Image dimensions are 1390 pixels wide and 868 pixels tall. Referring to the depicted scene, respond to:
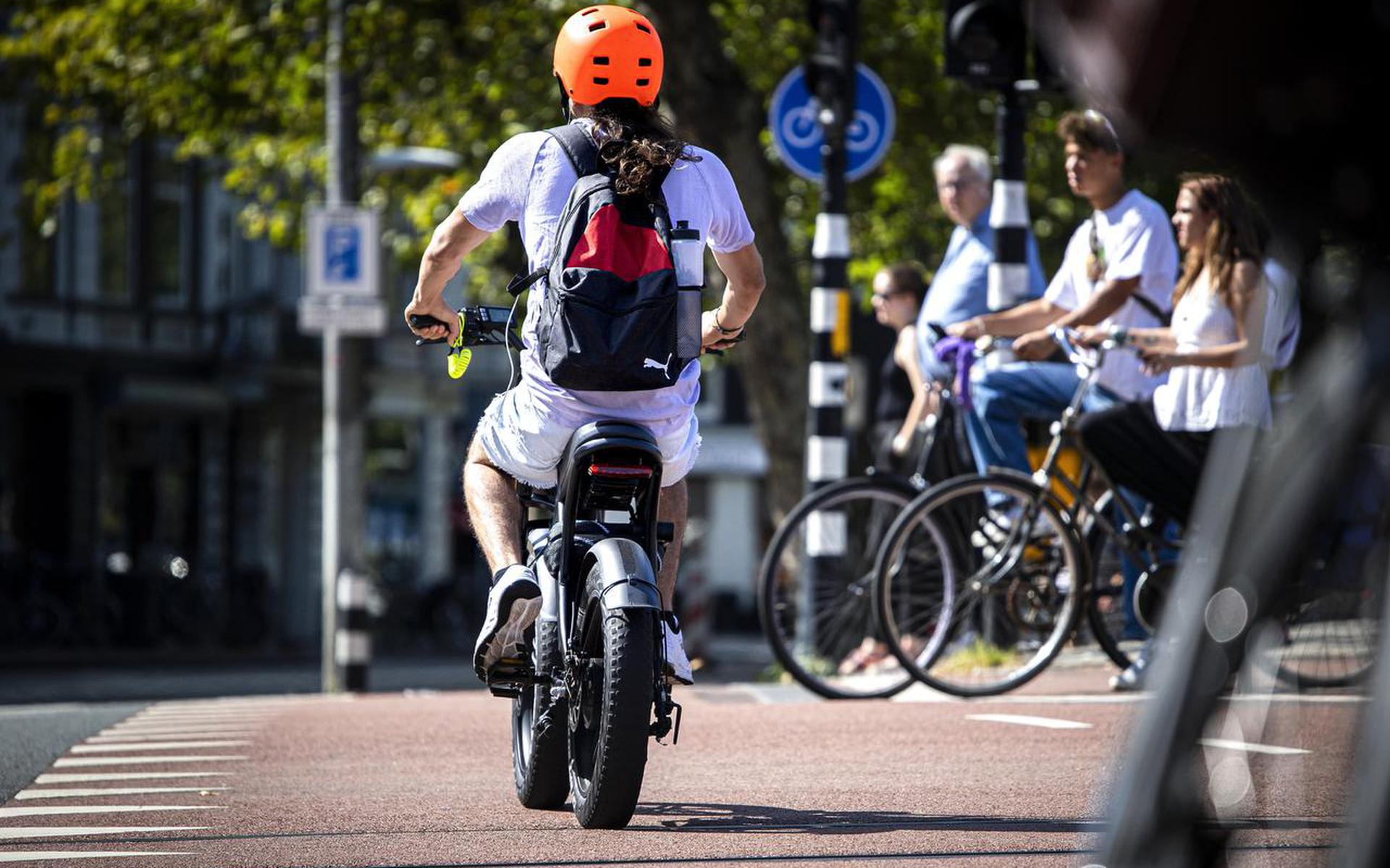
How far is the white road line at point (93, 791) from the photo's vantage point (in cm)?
593

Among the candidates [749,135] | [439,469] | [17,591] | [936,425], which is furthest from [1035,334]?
[439,469]

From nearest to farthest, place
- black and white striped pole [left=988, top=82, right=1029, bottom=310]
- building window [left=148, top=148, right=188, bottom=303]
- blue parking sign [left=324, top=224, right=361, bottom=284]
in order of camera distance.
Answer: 1. black and white striped pole [left=988, top=82, right=1029, bottom=310]
2. blue parking sign [left=324, top=224, right=361, bottom=284]
3. building window [left=148, top=148, right=188, bottom=303]

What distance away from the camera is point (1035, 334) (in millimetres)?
7938

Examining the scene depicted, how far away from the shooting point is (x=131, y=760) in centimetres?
699

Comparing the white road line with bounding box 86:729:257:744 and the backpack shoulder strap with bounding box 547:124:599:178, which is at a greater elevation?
the backpack shoulder strap with bounding box 547:124:599:178

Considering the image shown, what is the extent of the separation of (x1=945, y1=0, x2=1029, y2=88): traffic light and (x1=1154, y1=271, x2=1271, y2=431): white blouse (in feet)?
8.70

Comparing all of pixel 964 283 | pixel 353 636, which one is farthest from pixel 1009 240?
pixel 353 636

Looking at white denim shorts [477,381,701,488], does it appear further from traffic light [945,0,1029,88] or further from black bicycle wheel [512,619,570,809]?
traffic light [945,0,1029,88]

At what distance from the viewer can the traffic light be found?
984cm

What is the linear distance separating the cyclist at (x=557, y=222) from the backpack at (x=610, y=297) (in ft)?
0.20

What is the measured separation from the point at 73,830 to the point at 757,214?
11.3m

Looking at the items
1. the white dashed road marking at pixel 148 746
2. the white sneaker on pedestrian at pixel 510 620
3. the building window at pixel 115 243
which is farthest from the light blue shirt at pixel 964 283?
the building window at pixel 115 243

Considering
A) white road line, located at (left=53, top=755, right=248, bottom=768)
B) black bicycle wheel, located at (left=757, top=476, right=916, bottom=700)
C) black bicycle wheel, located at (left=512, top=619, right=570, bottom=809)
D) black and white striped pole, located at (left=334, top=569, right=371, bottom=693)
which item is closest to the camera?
black bicycle wheel, located at (left=512, top=619, right=570, bottom=809)

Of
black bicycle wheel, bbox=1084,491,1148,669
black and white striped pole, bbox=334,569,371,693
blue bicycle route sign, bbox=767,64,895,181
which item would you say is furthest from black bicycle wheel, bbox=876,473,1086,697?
black and white striped pole, bbox=334,569,371,693
